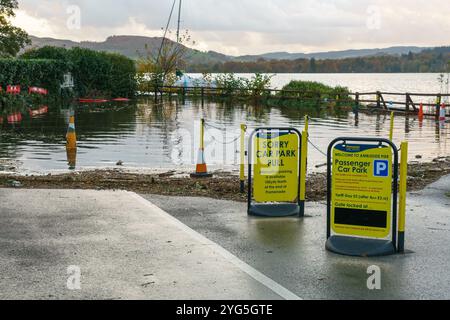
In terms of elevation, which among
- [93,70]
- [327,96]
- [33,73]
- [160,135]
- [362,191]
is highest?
[93,70]

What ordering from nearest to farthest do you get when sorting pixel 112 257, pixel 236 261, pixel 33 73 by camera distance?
pixel 236 261
pixel 112 257
pixel 33 73

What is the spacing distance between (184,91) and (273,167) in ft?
147

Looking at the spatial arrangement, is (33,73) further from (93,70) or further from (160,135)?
(160,135)

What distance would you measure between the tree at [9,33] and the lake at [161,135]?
23.7m

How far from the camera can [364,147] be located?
8164mm

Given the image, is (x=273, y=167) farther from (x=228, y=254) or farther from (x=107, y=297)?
(x=107, y=297)

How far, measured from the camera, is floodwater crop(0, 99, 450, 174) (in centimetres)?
1747

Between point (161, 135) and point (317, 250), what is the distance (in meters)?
16.7

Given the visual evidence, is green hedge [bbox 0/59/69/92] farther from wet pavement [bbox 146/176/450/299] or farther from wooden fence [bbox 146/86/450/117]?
wet pavement [bbox 146/176/450/299]

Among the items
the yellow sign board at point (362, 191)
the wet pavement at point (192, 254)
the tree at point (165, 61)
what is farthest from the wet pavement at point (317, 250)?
the tree at point (165, 61)

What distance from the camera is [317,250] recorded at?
8242mm

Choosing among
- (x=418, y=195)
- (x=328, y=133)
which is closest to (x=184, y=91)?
(x=328, y=133)

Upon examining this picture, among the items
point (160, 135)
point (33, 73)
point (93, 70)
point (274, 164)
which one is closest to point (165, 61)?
point (93, 70)

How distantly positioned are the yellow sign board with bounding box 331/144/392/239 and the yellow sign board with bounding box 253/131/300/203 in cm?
183
